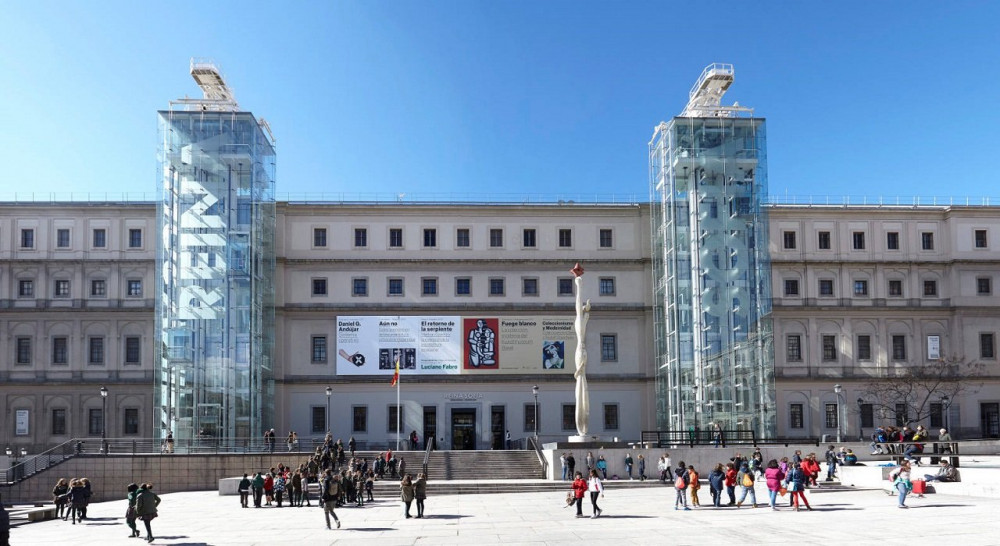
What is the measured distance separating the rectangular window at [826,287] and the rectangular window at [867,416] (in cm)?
683

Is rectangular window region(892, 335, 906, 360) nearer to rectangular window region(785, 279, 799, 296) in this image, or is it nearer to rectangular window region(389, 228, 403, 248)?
rectangular window region(785, 279, 799, 296)

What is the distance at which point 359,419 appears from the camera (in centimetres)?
5750

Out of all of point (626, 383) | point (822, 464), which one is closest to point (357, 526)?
point (822, 464)

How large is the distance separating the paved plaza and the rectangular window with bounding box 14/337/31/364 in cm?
2730

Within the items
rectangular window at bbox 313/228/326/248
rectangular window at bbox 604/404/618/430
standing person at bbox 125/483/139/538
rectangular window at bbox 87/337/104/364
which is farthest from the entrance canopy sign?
standing person at bbox 125/483/139/538

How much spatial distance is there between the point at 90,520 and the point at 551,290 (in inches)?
1273

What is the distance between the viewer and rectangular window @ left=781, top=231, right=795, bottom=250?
2400 inches

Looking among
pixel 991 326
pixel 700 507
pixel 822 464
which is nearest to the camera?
pixel 700 507

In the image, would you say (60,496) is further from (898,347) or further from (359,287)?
(898,347)

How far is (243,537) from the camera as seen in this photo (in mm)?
24750

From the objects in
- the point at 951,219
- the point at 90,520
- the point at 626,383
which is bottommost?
the point at 90,520

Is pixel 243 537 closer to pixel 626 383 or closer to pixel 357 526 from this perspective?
pixel 357 526

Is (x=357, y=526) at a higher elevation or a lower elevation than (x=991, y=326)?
lower

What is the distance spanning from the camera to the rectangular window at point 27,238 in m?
59.0
